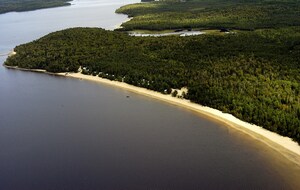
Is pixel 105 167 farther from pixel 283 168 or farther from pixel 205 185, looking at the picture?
pixel 283 168

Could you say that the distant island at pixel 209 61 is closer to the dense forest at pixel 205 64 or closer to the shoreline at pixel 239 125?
the dense forest at pixel 205 64

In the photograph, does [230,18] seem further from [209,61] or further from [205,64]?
[205,64]

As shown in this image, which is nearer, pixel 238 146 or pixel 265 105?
pixel 238 146

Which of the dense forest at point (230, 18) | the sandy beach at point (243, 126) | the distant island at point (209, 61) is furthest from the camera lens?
the dense forest at point (230, 18)

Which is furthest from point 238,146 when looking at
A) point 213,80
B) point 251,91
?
point 213,80

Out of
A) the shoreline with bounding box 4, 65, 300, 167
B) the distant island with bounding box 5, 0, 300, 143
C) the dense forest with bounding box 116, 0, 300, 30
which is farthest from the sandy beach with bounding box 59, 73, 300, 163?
the dense forest with bounding box 116, 0, 300, 30

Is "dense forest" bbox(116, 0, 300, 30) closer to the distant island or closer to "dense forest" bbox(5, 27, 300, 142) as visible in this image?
the distant island

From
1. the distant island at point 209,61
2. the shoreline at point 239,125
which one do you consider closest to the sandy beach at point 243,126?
the shoreline at point 239,125
